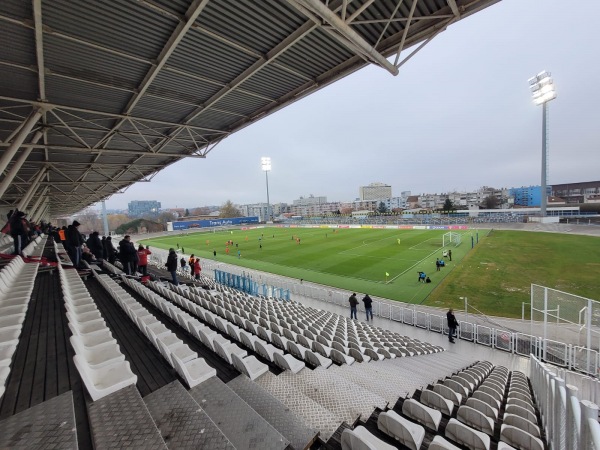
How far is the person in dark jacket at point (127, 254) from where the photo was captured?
35.0ft

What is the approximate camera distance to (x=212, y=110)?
1053 centimetres

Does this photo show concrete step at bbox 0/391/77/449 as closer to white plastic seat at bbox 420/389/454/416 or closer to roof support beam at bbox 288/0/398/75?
white plastic seat at bbox 420/389/454/416

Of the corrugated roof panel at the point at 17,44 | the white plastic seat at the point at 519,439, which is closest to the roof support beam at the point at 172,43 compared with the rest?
the corrugated roof panel at the point at 17,44

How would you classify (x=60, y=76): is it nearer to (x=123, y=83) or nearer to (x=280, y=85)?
(x=123, y=83)

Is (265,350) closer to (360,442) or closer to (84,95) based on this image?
(360,442)

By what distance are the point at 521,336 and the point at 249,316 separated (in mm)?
9888

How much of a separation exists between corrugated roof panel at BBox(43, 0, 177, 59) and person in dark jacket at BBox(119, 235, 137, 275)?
6919 millimetres

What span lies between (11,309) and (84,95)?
684cm

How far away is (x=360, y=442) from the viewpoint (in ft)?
6.84

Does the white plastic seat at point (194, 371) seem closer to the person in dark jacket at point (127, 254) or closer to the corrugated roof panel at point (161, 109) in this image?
the corrugated roof panel at point (161, 109)

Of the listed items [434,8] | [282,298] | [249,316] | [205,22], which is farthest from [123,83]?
[282,298]

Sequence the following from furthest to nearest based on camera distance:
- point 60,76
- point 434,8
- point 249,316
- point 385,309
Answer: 1. point 385,309
2. point 249,316
3. point 60,76
4. point 434,8

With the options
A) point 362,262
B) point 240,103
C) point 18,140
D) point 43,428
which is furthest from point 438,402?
point 362,262

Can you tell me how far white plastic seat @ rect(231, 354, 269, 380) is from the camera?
11.2 ft
